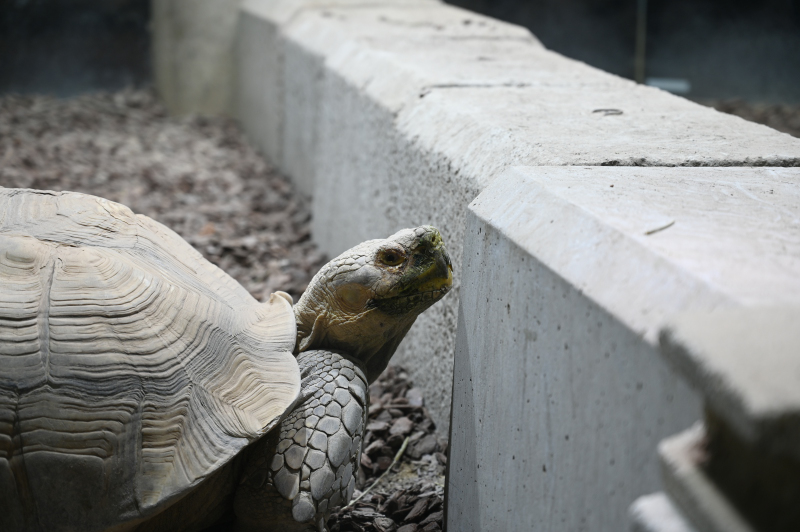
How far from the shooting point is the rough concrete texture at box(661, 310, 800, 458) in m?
0.75

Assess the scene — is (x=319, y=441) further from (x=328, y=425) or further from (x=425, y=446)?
(x=425, y=446)

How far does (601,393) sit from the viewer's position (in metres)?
1.17

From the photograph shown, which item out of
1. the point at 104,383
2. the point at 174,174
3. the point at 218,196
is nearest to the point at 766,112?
the point at 218,196

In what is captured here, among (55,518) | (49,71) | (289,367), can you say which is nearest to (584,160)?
(289,367)

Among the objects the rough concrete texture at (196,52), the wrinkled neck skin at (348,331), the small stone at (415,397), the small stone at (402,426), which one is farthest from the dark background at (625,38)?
the wrinkled neck skin at (348,331)

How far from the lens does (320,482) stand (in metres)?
1.63

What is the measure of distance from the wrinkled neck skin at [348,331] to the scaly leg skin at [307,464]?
0.15m

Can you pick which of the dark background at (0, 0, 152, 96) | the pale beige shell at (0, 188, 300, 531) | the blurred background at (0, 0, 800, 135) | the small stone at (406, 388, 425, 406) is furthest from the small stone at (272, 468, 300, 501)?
the dark background at (0, 0, 152, 96)

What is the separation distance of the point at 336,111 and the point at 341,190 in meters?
0.39

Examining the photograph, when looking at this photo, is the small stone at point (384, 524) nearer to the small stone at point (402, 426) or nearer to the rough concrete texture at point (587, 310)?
the rough concrete texture at point (587, 310)

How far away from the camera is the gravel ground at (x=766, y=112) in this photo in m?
5.51

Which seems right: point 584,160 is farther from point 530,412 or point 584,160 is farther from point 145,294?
point 145,294

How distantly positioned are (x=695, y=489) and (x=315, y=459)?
95 cm

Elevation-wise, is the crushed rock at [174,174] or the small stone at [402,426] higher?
the small stone at [402,426]
